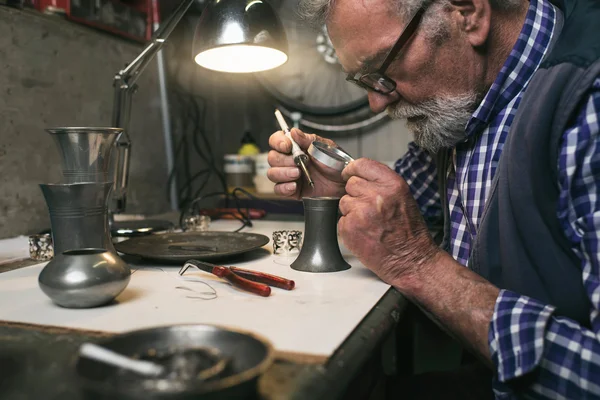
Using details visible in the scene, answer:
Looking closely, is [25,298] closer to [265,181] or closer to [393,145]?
[265,181]

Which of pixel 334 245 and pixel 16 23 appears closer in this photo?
pixel 334 245

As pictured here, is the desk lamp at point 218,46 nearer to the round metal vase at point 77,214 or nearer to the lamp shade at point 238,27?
the lamp shade at point 238,27

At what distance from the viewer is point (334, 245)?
108 centimetres

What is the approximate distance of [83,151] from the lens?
3.71 feet

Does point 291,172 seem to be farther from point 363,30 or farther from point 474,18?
point 474,18

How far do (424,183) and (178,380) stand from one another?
A: 53.1 inches

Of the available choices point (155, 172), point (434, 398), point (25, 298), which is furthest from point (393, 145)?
point (25, 298)

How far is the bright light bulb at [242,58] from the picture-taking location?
158cm

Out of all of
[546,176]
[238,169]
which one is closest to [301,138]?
[546,176]

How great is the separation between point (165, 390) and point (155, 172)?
1.96 meters

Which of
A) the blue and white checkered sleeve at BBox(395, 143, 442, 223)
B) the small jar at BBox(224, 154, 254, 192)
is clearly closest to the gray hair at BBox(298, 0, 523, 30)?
the blue and white checkered sleeve at BBox(395, 143, 442, 223)

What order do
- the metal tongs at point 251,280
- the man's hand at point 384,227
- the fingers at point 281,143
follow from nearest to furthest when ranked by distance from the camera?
the metal tongs at point 251,280
the man's hand at point 384,227
the fingers at point 281,143

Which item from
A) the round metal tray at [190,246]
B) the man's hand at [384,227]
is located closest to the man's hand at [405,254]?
the man's hand at [384,227]

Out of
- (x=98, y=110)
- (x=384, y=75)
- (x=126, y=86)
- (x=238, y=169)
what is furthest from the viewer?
(x=238, y=169)
